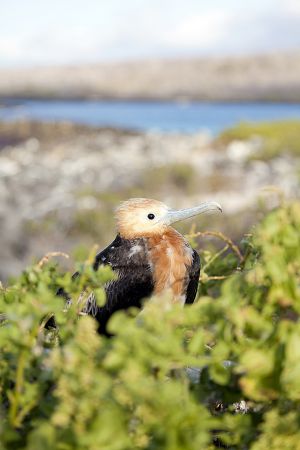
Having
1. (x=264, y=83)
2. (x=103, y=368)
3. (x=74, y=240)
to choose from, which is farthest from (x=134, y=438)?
(x=264, y=83)

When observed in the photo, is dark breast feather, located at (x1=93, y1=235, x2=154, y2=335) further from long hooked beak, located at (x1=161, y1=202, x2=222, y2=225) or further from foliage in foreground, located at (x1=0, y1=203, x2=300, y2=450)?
foliage in foreground, located at (x1=0, y1=203, x2=300, y2=450)

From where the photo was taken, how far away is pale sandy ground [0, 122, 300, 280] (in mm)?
6652

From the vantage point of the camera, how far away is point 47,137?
1648cm

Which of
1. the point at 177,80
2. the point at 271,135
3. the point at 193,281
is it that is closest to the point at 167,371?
the point at 193,281

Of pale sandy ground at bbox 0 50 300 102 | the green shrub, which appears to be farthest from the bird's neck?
pale sandy ground at bbox 0 50 300 102

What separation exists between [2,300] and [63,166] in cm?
940

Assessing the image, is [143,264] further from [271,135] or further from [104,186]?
[271,135]

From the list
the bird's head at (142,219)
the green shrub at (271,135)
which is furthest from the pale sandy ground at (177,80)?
the bird's head at (142,219)

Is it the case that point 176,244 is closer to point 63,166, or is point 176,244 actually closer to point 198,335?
point 198,335

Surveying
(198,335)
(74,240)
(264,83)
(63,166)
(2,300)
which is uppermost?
(264,83)

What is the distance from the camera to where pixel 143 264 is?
1929 mm

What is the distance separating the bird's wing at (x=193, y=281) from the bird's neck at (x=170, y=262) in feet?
0.04

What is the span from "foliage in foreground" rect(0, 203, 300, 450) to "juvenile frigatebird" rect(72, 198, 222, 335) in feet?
3.14

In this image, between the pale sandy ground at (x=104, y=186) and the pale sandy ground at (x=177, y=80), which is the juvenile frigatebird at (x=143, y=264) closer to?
the pale sandy ground at (x=104, y=186)
